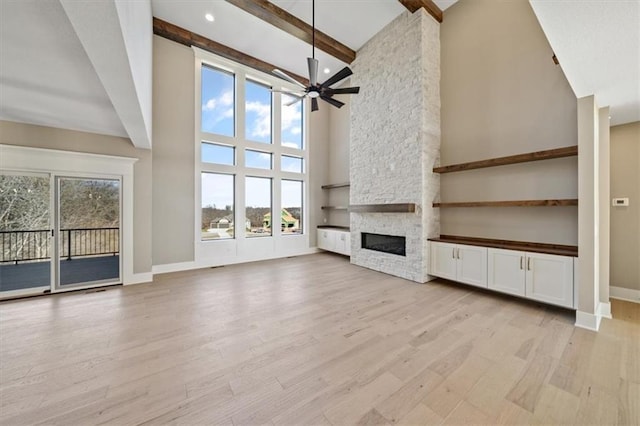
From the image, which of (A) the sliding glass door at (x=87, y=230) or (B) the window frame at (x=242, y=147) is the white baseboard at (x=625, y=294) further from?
(A) the sliding glass door at (x=87, y=230)

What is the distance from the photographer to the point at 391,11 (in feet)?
16.8

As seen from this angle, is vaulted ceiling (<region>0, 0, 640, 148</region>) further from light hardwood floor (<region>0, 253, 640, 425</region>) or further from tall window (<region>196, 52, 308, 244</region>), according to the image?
light hardwood floor (<region>0, 253, 640, 425</region>)

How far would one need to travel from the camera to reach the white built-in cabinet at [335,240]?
6.88 m

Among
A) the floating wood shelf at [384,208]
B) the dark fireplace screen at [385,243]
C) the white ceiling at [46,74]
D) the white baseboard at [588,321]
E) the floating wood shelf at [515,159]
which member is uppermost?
the white ceiling at [46,74]

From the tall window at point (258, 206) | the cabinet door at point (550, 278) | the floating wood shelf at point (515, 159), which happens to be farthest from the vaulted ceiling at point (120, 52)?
the tall window at point (258, 206)

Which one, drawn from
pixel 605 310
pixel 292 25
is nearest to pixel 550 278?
pixel 605 310

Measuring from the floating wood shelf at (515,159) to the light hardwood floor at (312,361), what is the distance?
2.20 metres

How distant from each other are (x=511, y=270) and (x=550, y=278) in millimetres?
435

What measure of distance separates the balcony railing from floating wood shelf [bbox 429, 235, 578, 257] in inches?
257

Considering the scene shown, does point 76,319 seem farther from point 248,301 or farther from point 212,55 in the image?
point 212,55

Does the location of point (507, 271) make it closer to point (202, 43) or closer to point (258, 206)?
point (258, 206)

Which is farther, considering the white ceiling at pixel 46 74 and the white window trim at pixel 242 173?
the white window trim at pixel 242 173

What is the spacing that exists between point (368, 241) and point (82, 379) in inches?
204

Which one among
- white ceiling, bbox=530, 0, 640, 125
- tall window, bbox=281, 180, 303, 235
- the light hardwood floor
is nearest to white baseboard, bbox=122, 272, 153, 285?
the light hardwood floor
